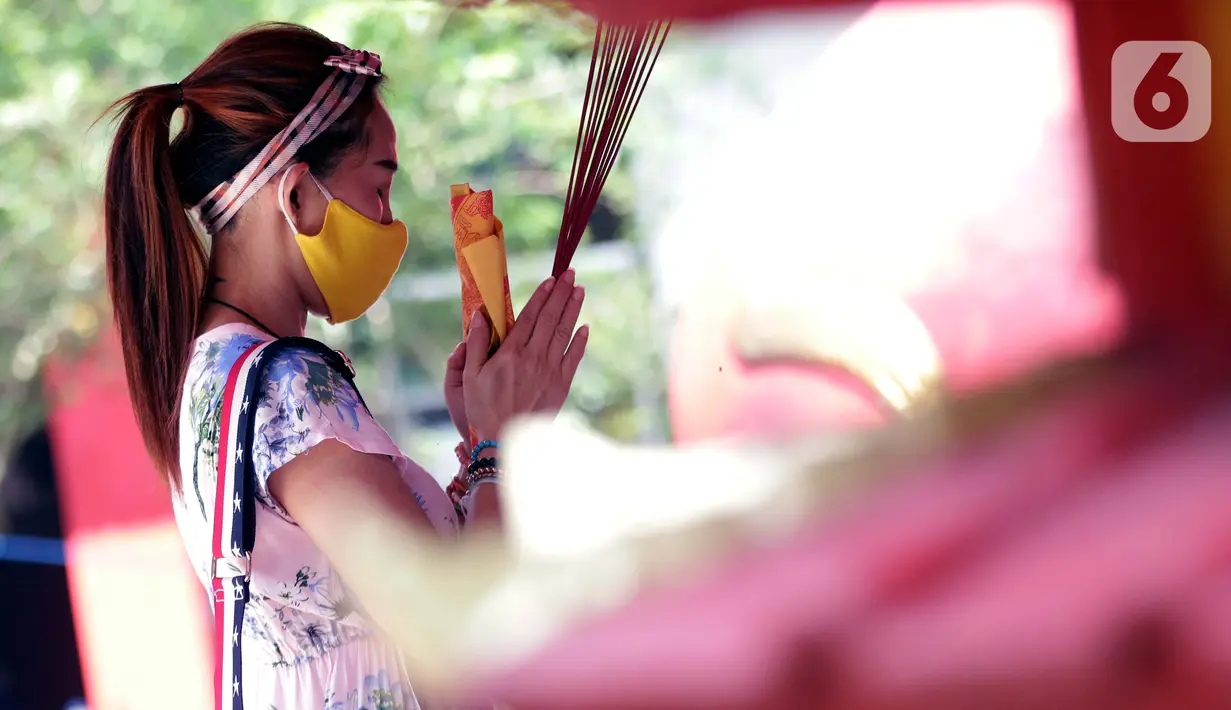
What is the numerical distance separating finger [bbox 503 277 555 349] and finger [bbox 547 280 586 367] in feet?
0.07

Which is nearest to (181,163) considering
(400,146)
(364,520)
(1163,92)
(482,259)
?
(482,259)

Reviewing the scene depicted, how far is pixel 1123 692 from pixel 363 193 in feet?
3.24

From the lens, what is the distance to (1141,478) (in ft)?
4.07

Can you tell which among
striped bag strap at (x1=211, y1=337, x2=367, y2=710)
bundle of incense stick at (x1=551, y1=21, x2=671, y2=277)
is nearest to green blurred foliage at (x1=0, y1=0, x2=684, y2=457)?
bundle of incense stick at (x1=551, y1=21, x2=671, y2=277)

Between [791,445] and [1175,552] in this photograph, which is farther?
[791,445]

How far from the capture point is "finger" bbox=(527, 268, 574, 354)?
2.98 feet

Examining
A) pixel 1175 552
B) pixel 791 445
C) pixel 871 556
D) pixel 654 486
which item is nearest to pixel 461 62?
pixel 654 486

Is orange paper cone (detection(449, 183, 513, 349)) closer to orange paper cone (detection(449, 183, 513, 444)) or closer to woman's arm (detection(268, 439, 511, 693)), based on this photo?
orange paper cone (detection(449, 183, 513, 444))

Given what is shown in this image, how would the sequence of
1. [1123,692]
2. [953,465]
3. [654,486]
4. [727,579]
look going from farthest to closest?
1. [654,486]
2. [727,579]
3. [953,465]
4. [1123,692]

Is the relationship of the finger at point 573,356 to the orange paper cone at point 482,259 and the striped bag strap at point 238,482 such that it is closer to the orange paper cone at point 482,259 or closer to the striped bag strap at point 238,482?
the orange paper cone at point 482,259

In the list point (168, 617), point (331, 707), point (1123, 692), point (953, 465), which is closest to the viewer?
point (331, 707)

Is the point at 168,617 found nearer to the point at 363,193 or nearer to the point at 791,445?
the point at 791,445

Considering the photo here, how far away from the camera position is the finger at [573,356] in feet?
3.03


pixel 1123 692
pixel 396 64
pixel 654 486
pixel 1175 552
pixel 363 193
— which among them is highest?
pixel 396 64
